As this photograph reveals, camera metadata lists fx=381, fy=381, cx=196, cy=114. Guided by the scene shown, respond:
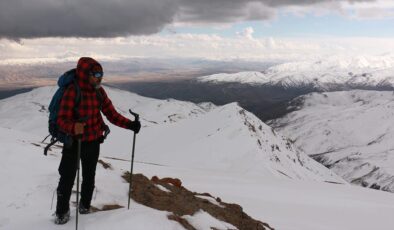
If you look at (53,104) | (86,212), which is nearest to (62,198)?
(86,212)

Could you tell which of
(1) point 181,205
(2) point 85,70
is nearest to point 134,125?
(2) point 85,70

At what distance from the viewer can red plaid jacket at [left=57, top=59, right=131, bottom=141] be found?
302 inches

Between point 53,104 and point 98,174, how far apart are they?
6.92 metres

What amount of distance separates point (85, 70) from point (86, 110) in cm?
86

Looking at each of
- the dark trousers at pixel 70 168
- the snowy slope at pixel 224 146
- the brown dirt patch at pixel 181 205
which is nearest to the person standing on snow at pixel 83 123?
the dark trousers at pixel 70 168

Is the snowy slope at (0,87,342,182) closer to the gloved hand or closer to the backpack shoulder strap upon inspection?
the gloved hand

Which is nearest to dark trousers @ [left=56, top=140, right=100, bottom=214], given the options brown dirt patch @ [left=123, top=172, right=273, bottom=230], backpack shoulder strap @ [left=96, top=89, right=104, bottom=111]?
backpack shoulder strap @ [left=96, top=89, right=104, bottom=111]

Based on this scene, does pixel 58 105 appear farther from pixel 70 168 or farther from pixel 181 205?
pixel 181 205

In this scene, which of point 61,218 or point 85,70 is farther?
point 61,218

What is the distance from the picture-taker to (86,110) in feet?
26.8

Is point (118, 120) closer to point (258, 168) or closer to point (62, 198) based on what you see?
point (62, 198)

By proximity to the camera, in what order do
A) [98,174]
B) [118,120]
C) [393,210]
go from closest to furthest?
[118,120], [98,174], [393,210]

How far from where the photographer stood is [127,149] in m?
124

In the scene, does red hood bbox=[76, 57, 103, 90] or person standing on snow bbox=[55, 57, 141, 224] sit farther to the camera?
red hood bbox=[76, 57, 103, 90]
